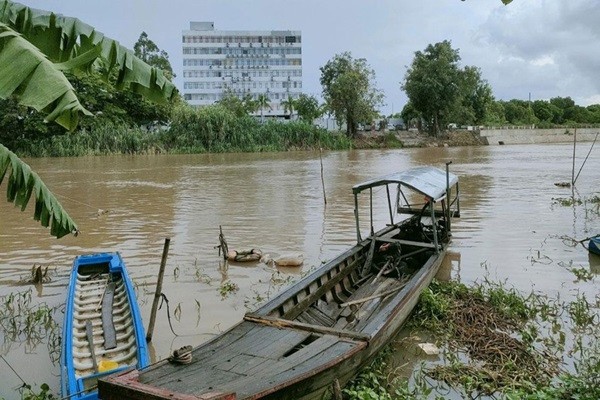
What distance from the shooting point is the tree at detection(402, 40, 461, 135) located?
169 feet

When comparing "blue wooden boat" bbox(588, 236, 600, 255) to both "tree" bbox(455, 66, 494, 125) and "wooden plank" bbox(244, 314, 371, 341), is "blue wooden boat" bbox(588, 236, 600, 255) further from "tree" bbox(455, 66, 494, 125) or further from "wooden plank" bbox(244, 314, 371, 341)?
"tree" bbox(455, 66, 494, 125)

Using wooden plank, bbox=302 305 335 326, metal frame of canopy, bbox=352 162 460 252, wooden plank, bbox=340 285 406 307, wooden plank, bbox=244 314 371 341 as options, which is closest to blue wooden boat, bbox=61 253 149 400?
wooden plank, bbox=244 314 371 341

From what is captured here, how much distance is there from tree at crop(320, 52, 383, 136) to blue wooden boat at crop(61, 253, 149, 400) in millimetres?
44819

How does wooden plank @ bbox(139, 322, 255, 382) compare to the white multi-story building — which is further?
the white multi-story building

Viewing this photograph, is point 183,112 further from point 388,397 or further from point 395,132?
point 388,397

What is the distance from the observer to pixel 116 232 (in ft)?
40.1

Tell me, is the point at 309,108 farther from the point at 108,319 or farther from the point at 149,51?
the point at 108,319

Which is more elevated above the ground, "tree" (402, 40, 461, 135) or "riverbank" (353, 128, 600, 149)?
"tree" (402, 40, 461, 135)

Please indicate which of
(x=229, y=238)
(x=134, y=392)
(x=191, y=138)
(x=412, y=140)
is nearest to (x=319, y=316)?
(x=134, y=392)

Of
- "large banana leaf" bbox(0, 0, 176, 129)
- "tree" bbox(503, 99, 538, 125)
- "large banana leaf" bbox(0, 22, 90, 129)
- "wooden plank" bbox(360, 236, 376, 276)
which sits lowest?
"wooden plank" bbox(360, 236, 376, 276)

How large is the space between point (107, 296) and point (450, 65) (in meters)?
51.2

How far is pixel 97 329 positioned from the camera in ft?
18.2

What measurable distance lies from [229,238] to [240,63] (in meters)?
74.5

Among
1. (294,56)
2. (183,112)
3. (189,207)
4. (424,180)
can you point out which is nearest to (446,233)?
(424,180)
